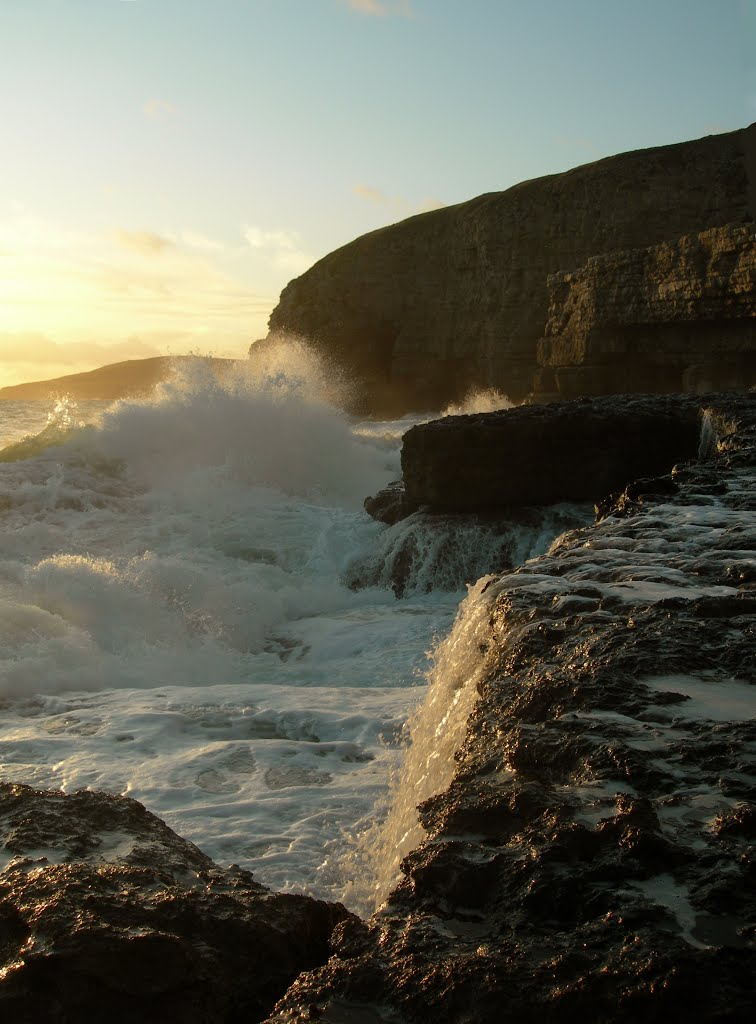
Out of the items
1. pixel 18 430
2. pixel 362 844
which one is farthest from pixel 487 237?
pixel 362 844

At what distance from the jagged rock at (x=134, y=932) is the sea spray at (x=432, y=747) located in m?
0.59

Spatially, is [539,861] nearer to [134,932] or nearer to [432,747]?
[134,932]

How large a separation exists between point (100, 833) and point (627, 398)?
29.1 feet

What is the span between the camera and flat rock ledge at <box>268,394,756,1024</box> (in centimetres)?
164

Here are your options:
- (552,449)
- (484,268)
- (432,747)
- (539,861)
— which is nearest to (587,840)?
(539,861)

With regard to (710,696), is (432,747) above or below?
below

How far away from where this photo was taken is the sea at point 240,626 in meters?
4.14

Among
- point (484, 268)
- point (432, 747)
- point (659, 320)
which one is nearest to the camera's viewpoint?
point (432, 747)

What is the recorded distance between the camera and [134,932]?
1988 millimetres

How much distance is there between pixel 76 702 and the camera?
6246mm

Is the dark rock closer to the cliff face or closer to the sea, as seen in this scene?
the sea

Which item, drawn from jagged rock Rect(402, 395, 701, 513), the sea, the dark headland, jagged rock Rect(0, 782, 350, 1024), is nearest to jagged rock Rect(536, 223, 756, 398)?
the sea

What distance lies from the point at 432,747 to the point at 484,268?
100ft

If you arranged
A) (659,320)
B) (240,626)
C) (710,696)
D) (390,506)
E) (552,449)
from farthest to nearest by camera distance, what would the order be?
(659,320), (390,506), (552,449), (240,626), (710,696)
